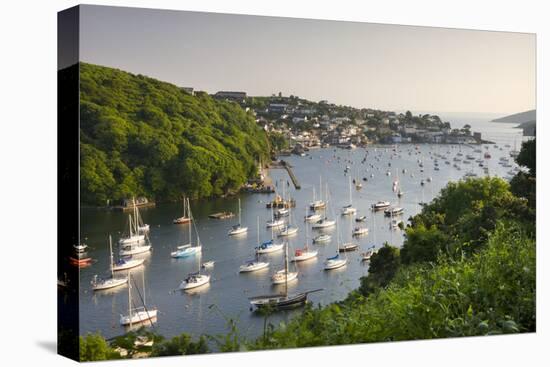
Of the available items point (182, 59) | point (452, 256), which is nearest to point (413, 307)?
point (452, 256)

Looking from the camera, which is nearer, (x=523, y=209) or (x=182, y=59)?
(x=182, y=59)

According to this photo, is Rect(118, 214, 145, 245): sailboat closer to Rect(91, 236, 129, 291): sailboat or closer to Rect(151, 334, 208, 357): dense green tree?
Rect(91, 236, 129, 291): sailboat

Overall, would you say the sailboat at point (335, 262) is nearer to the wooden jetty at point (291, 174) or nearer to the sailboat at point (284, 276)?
the sailboat at point (284, 276)

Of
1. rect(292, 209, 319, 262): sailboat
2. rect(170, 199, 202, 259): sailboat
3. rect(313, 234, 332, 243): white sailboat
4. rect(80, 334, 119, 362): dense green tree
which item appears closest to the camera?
rect(80, 334, 119, 362): dense green tree

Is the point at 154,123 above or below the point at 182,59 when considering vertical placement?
below

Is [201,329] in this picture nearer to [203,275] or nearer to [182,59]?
[203,275]

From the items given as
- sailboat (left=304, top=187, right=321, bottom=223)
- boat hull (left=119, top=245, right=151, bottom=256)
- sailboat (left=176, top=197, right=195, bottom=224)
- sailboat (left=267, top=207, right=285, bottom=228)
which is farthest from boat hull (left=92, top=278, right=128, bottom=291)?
sailboat (left=304, top=187, right=321, bottom=223)

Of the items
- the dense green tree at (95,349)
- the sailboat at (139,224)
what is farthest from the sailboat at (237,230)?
the dense green tree at (95,349)
